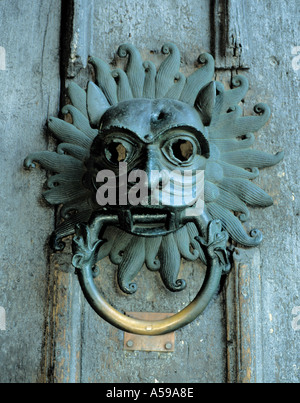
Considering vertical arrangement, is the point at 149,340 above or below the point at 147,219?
below

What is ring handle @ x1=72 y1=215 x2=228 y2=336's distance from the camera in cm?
85

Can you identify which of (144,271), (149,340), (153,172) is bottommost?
(149,340)

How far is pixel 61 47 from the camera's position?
1.06m

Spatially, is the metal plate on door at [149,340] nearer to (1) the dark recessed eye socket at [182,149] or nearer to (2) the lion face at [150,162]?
(2) the lion face at [150,162]

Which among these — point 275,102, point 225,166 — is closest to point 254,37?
point 275,102

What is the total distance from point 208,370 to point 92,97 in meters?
0.47

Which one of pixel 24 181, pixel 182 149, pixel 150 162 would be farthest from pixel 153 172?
pixel 24 181

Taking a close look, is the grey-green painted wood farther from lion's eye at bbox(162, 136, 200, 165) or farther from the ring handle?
lion's eye at bbox(162, 136, 200, 165)

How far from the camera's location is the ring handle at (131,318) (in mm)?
852

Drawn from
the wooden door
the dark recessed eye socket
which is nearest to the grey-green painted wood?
the wooden door

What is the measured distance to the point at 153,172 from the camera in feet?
2.68

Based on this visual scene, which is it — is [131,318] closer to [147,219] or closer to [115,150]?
[147,219]

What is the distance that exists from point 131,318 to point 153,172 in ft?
0.73

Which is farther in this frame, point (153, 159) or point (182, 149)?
point (182, 149)
